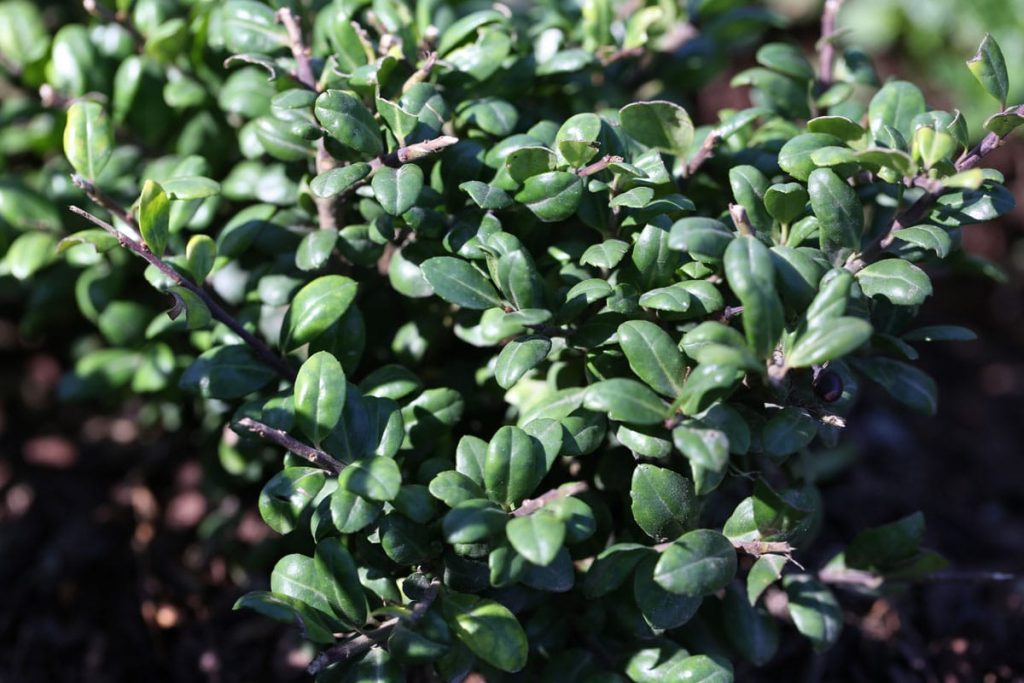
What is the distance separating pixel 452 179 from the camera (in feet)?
5.52

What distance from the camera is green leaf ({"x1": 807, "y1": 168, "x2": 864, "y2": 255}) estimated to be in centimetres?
151

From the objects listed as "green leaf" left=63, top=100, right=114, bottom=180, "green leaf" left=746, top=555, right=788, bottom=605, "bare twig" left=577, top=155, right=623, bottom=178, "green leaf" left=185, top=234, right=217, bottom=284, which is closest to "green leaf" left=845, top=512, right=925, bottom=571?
"green leaf" left=746, top=555, right=788, bottom=605

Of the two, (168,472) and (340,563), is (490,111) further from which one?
(168,472)

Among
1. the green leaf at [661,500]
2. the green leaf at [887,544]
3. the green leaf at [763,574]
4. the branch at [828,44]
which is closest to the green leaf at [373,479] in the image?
the green leaf at [661,500]

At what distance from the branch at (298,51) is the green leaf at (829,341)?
3.26ft

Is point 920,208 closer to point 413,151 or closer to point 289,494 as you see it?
point 413,151

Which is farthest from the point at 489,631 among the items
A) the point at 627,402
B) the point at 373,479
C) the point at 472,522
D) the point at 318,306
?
the point at 318,306

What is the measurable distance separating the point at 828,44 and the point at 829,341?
3.16ft

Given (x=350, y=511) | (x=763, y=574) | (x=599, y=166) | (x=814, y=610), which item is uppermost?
(x=599, y=166)

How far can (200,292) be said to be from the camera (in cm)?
163

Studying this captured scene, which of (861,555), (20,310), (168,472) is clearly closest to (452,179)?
(861,555)

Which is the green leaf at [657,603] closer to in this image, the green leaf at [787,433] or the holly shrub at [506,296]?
the holly shrub at [506,296]

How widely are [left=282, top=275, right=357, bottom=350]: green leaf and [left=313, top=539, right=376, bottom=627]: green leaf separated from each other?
37cm

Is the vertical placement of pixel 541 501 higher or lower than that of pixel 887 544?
higher
